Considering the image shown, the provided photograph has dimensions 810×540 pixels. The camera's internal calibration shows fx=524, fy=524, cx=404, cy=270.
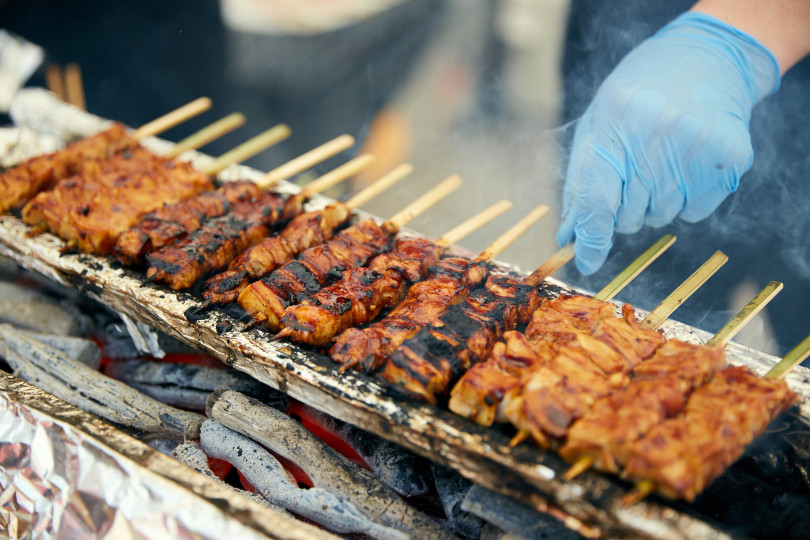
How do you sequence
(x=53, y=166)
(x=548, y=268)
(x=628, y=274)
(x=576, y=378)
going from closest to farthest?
(x=576, y=378), (x=628, y=274), (x=548, y=268), (x=53, y=166)

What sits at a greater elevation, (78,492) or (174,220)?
(174,220)

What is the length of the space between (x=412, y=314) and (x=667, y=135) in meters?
1.94

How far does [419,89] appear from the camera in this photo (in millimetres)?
7445

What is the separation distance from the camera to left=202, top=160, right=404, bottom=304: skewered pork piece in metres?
3.19

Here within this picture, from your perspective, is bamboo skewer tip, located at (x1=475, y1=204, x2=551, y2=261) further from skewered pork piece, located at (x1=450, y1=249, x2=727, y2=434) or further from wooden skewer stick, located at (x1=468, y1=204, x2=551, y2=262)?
skewered pork piece, located at (x1=450, y1=249, x2=727, y2=434)

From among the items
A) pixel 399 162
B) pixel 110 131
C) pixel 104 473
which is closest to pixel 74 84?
pixel 110 131

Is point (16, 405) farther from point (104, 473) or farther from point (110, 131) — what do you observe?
point (110, 131)

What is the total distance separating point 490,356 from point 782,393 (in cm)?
124

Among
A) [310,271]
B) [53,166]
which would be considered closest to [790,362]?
[310,271]

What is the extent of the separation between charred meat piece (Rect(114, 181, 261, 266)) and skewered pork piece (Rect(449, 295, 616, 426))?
91.3 inches

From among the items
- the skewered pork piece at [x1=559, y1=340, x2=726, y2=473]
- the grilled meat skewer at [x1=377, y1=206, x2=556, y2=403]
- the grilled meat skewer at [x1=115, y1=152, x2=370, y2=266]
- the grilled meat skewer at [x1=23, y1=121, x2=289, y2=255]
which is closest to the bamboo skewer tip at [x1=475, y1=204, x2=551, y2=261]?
the grilled meat skewer at [x1=377, y1=206, x2=556, y2=403]

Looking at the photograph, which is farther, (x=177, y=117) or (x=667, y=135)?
(x=177, y=117)

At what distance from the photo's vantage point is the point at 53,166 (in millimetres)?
4402

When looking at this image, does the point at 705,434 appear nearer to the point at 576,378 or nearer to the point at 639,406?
the point at 639,406
